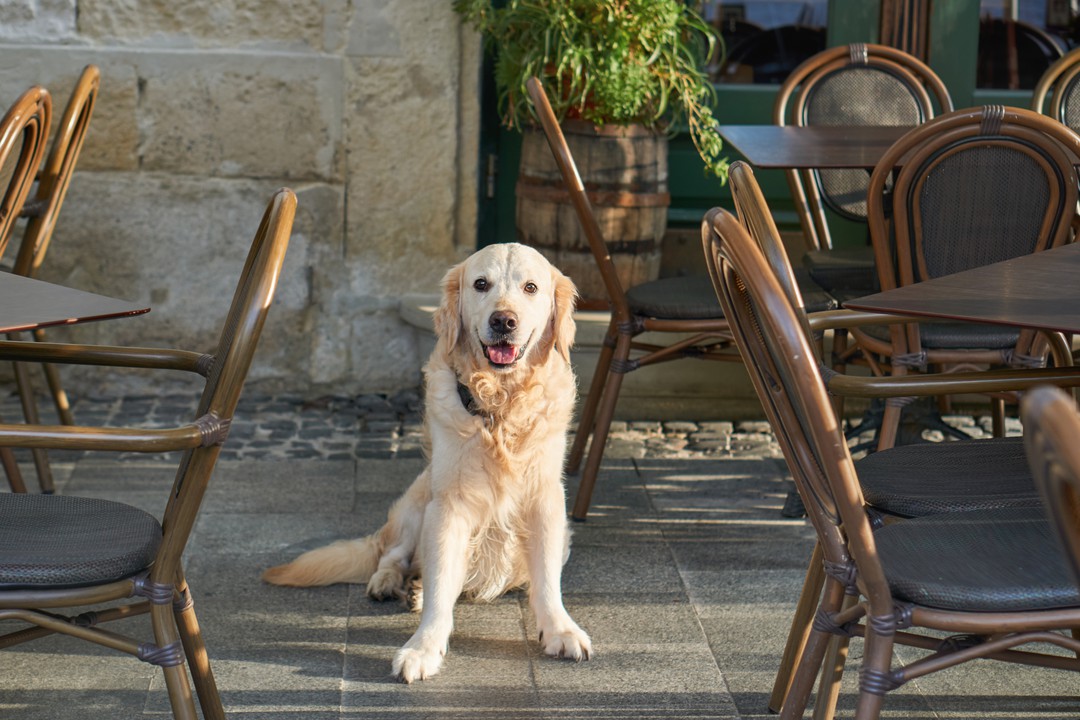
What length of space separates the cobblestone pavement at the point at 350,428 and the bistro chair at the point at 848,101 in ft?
2.45

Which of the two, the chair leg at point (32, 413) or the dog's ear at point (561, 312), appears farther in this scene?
the chair leg at point (32, 413)

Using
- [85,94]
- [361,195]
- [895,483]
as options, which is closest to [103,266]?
[361,195]

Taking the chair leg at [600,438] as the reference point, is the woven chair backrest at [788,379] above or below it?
above

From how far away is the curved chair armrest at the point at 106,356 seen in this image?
2273mm

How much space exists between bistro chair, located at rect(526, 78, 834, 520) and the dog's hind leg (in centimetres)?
70

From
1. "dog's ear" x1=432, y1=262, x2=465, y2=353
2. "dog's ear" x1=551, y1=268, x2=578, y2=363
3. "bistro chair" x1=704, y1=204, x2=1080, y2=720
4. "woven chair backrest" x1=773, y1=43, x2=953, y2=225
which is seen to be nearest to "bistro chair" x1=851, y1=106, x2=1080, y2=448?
"dog's ear" x1=551, y1=268, x2=578, y2=363

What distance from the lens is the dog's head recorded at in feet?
9.04

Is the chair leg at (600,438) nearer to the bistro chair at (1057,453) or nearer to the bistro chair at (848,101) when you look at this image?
the bistro chair at (848,101)

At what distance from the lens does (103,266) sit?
479 cm

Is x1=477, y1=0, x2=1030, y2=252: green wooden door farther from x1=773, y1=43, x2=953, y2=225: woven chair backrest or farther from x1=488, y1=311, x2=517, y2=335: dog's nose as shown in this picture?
x1=488, y1=311, x2=517, y2=335: dog's nose

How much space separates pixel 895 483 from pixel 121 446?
129 cm

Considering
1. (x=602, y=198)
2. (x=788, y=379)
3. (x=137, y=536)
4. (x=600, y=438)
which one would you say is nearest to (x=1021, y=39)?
(x=602, y=198)

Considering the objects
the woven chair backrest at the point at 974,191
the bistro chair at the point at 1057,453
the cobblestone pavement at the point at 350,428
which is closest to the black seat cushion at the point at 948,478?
the woven chair backrest at the point at 974,191

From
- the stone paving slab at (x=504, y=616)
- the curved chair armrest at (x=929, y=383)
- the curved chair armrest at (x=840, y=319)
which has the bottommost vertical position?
the stone paving slab at (x=504, y=616)
